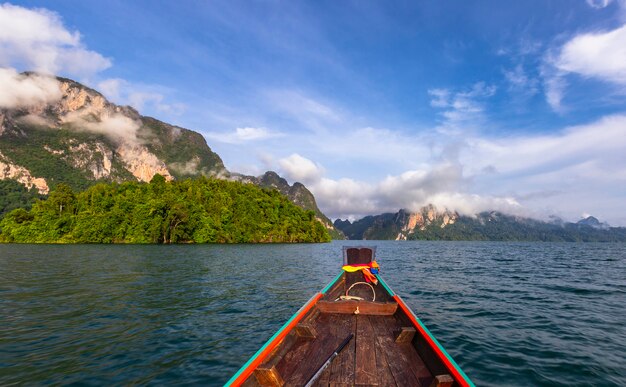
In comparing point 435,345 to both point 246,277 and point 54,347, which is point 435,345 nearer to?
point 54,347

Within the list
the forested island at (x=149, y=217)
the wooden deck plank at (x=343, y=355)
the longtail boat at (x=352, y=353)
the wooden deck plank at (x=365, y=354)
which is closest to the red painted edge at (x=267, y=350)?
the longtail boat at (x=352, y=353)

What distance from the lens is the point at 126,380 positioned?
7258mm

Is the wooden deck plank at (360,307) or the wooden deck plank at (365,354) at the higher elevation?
the wooden deck plank at (360,307)

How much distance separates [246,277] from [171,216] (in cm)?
6780

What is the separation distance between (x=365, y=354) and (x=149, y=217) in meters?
88.5

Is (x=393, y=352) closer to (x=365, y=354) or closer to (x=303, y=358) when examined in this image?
(x=365, y=354)

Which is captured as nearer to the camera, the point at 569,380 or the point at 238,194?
the point at 569,380

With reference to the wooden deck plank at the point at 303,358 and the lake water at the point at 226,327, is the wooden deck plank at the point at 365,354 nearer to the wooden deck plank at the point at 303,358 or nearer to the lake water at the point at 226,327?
the wooden deck plank at the point at 303,358

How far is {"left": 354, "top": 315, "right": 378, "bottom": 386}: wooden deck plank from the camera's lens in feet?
17.8

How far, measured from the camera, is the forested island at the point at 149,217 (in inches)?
3159

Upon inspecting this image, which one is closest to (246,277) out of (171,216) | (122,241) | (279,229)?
(171,216)

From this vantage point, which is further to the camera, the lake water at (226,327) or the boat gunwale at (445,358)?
the lake water at (226,327)

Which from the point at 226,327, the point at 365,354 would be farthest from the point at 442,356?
the point at 226,327

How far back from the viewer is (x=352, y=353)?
21.7 ft
